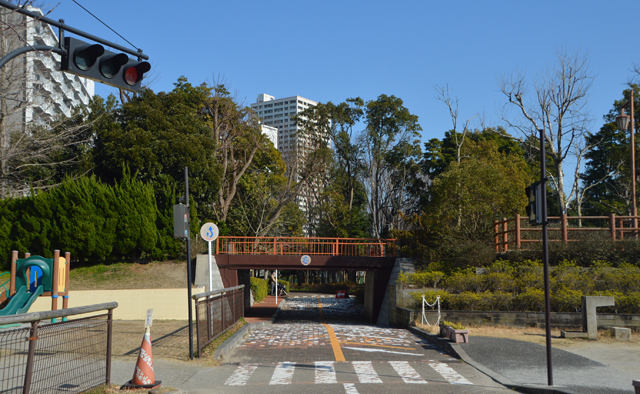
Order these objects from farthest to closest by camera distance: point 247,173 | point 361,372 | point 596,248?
1. point 247,173
2. point 596,248
3. point 361,372

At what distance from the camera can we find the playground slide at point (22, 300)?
44.2 ft

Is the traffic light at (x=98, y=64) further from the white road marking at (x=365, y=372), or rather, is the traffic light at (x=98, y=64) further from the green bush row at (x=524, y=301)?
the green bush row at (x=524, y=301)

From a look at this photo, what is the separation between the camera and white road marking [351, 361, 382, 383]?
8.55 metres

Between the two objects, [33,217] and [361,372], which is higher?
[33,217]

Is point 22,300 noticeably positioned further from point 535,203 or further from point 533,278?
point 533,278

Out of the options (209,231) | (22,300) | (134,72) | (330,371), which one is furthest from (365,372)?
(22,300)

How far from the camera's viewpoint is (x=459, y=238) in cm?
2372

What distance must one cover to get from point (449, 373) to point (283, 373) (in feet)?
9.89

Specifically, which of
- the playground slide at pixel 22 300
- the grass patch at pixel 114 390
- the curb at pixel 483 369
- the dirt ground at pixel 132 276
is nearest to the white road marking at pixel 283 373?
the grass patch at pixel 114 390

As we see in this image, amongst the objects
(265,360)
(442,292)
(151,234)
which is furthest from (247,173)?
(265,360)

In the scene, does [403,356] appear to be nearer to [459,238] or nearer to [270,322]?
[270,322]

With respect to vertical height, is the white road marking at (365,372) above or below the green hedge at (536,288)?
below

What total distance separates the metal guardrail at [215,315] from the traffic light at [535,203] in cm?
642

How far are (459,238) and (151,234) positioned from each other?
14733 mm
